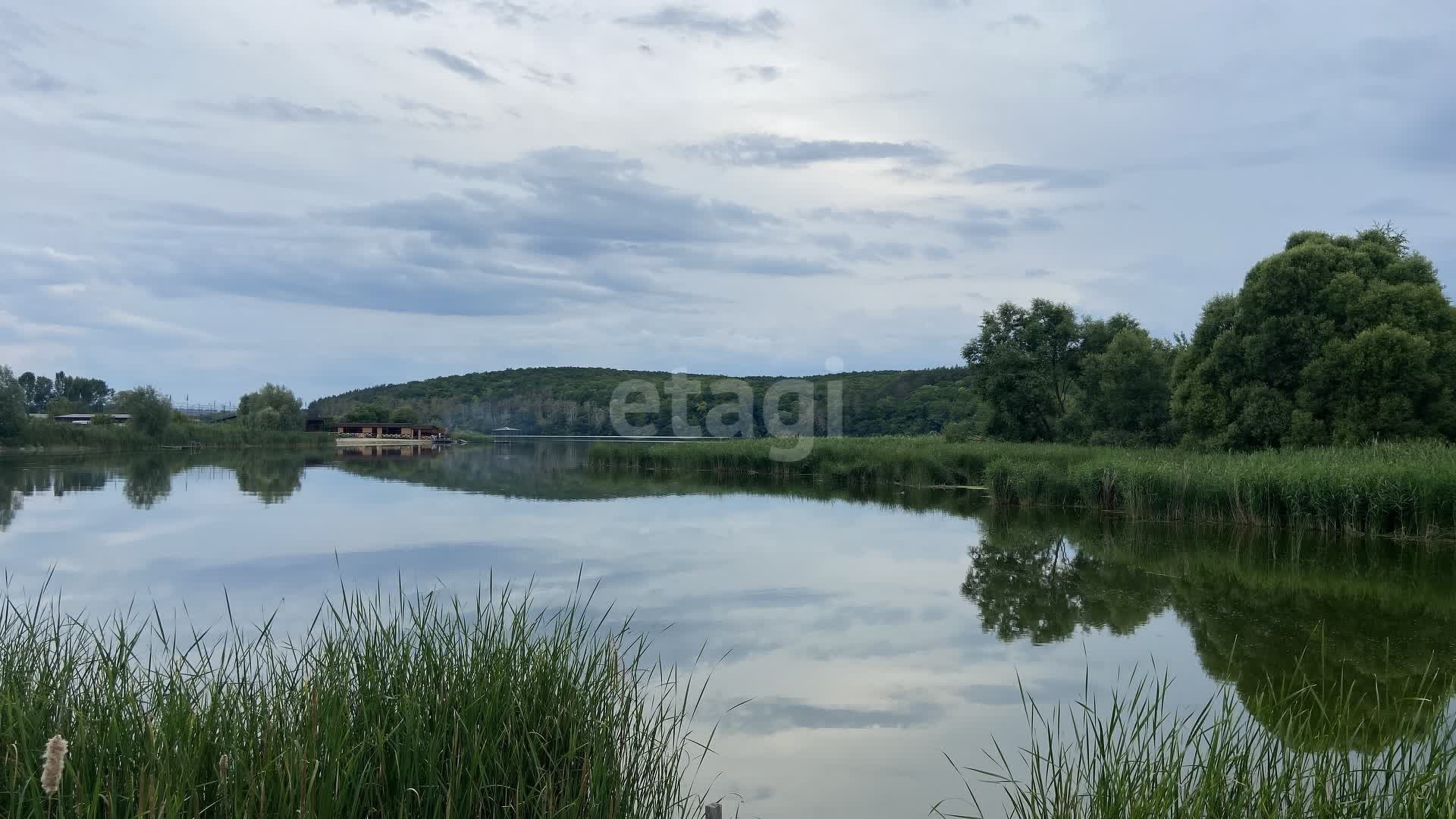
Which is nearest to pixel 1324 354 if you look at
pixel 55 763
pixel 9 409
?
pixel 55 763

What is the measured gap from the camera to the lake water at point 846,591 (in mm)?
6934

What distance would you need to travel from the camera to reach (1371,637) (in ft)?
30.1

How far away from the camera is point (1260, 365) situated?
22.6 metres

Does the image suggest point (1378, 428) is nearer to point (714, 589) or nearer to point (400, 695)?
point (714, 589)

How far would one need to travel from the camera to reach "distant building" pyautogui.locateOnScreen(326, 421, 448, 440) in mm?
87125

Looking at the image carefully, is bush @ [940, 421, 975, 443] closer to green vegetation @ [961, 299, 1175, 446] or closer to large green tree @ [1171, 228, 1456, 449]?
green vegetation @ [961, 299, 1175, 446]

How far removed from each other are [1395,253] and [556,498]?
72.7ft

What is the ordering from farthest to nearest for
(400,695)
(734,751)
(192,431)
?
(192,431), (734,751), (400,695)

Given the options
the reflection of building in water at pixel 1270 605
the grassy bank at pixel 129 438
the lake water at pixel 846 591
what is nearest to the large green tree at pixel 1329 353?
the lake water at pixel 846 591

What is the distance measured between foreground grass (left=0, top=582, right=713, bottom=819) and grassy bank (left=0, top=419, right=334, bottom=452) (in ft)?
178

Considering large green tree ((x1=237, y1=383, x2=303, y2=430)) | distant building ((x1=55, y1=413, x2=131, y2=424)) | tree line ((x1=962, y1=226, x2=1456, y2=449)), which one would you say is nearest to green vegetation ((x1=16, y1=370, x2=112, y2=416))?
distant building ((x1=55, y1=413, x2=131, y2=424))

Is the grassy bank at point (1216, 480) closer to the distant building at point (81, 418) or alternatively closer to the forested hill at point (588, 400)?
the forested hill at point (588, 400)

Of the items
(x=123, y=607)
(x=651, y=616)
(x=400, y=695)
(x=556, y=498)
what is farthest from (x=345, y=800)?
(x=556, y=498)

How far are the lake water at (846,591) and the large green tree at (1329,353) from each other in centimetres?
623
